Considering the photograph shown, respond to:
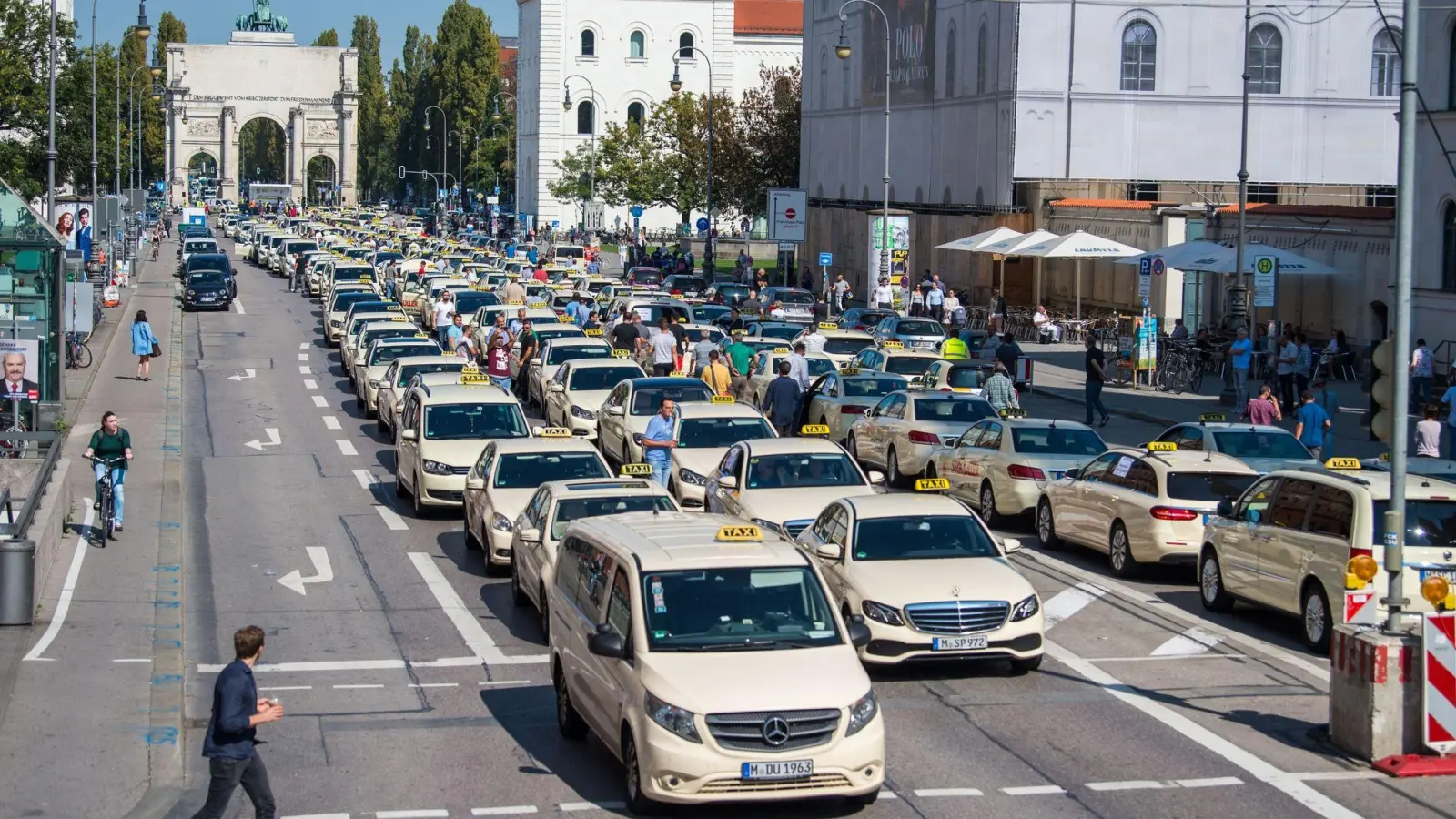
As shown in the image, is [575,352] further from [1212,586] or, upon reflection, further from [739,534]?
[739,534]

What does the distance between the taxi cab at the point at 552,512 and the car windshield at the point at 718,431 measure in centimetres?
533

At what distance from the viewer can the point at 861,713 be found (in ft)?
36.8

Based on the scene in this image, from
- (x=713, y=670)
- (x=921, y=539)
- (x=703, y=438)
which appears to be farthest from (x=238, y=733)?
(x=703, y=438)

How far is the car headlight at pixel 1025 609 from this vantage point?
15.0 metres

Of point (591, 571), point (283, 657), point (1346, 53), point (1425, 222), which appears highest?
point (1346, 53)

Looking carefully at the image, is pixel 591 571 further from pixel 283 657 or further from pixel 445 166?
pixel 445 166

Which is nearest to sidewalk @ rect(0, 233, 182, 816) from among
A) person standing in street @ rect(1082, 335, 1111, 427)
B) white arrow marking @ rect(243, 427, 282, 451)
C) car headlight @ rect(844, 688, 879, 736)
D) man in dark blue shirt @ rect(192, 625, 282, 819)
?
man in dark blue shirt @ rect(192, 625, 282, 819)

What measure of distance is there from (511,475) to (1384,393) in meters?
9.98

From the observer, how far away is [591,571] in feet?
43.1

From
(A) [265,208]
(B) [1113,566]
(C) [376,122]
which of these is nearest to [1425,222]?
(B) [1113,566]

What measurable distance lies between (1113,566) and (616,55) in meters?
108

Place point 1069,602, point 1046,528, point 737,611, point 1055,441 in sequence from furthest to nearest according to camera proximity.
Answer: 1. point 1055,441
2. point 1046,528
3. point 1069,602
4. point 737,611

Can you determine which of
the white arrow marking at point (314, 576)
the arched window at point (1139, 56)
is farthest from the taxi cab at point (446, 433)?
the arched window at point (1139, 56)

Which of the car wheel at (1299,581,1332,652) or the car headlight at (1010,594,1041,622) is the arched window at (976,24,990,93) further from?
the car headlight at (1010,594,1041,622)
